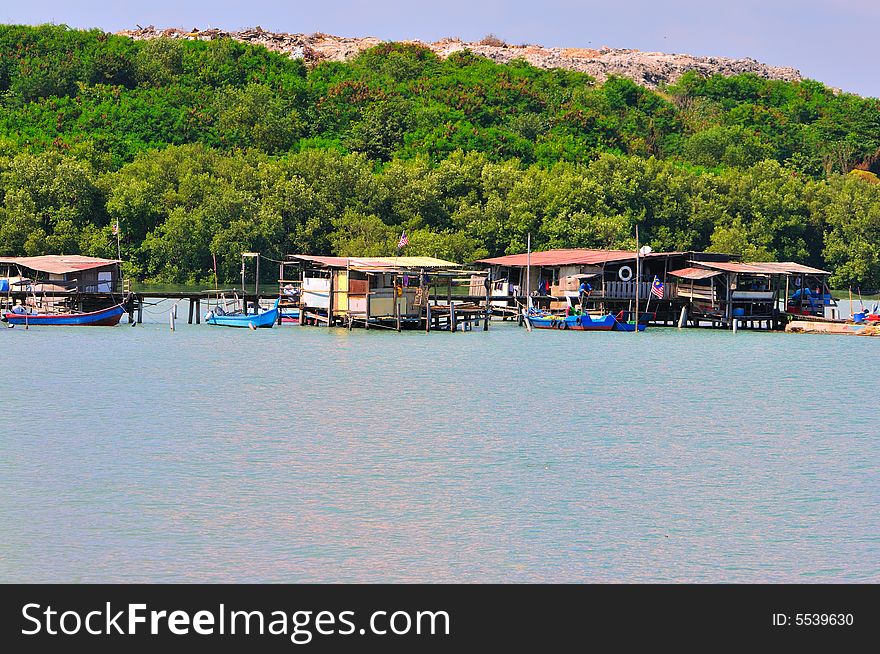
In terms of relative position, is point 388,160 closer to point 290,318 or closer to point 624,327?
point 290,318

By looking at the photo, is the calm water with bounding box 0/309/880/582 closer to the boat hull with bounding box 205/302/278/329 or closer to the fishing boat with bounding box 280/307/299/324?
the boat hull with bounding box 205/302/278/329

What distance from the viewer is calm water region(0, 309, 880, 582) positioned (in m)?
19.5

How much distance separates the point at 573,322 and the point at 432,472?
4975cm

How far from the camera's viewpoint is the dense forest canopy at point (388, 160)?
110 meters

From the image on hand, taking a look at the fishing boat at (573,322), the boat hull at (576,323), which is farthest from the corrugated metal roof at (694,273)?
the boat hull at (576,323)

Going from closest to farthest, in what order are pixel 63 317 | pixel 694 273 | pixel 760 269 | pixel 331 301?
1. pixel 63 317
2. pixel 331 301
3. pixel 760 269
4. pixel 694 273

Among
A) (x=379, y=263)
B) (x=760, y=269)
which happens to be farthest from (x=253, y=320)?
(x=760, y=269)

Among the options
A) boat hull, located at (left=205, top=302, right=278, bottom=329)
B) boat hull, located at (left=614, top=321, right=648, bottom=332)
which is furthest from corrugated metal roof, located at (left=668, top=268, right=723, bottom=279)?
boat hull, located at (left=205, top=302, right=278, bottom=329)

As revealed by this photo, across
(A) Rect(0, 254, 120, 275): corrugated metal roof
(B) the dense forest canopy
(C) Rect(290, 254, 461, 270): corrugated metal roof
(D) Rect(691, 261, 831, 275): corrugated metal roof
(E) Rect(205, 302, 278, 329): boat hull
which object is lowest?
(E) Rect(205, 302, 278, 329): boat hull

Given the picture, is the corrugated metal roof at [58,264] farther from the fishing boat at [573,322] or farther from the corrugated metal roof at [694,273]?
the corrugated metal roof at [694,273]

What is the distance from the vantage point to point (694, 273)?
77.3 meters

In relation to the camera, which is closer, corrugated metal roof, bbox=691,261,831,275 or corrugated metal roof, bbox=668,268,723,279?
corrugated metal roof, bbox=691,261,831,275

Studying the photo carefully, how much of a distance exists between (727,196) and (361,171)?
37.9 metres

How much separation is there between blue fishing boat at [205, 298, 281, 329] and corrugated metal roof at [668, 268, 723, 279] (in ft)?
83.2
